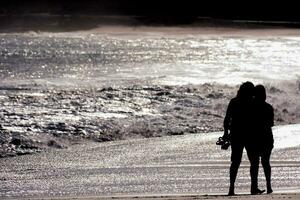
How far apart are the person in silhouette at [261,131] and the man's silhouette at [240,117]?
8cm

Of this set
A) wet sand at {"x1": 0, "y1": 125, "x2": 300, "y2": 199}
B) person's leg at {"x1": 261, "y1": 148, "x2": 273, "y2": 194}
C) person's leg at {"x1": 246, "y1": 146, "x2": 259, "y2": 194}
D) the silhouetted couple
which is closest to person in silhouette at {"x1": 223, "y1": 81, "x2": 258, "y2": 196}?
the silhouetted couple

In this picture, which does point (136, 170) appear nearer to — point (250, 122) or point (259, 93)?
point (250, 122)

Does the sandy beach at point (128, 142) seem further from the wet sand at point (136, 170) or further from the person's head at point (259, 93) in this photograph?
the person's head at point (259, 93)

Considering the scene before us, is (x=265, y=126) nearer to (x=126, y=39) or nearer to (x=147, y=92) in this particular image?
(x=147, y=92)

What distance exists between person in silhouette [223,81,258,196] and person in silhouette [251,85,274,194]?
0.08 meters

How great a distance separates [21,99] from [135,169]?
13340 millimetres

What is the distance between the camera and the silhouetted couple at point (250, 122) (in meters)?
13.0

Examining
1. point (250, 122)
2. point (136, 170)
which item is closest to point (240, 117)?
point (250, 122)

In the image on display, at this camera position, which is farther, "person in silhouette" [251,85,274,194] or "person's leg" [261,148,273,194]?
"person's leg" [261,148,273,194]

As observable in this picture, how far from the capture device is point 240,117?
42.8 ft

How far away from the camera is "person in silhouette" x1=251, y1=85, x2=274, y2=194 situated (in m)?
13.0

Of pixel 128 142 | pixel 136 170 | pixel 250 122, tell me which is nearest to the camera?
pixel 250 122

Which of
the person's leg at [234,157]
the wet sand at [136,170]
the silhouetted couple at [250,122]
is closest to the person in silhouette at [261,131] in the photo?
the silhouetted couple at [250,122]

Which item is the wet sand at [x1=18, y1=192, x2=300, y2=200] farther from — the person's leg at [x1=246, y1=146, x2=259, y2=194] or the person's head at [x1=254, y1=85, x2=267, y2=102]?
the person's head at [x1=254, y1=85, x2=267, y2=102]
